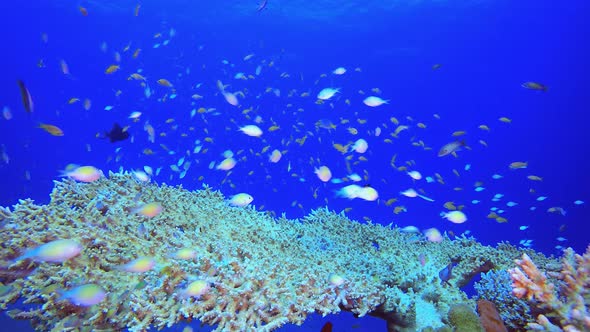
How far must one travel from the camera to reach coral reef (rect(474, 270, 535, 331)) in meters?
4.29

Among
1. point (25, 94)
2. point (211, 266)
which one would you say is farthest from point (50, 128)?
point (211, 266)

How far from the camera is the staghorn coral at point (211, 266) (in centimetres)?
357

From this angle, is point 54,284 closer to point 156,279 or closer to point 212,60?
point 156,279

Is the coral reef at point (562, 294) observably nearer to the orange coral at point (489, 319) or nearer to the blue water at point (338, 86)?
the orange coral at point (489, 319)

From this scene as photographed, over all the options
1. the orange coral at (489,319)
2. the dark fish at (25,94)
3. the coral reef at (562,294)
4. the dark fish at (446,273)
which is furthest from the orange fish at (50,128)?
the coral reef at (562,294)

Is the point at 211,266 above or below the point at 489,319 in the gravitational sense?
above

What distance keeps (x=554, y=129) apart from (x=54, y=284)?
64.0 metres

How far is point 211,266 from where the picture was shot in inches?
158

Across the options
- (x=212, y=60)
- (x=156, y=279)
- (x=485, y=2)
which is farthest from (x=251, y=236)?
(x=212, y=60)

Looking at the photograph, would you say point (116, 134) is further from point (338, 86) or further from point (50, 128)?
point (338, 86)

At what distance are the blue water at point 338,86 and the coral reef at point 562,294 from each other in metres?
29.6

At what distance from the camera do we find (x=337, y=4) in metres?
33.1

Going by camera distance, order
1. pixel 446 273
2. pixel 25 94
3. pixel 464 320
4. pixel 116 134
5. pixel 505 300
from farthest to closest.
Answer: pixel 116 134
pixel 25 94
pixel 446 273
pixel 505 300
pixel 464 320

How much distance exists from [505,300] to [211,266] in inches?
150
